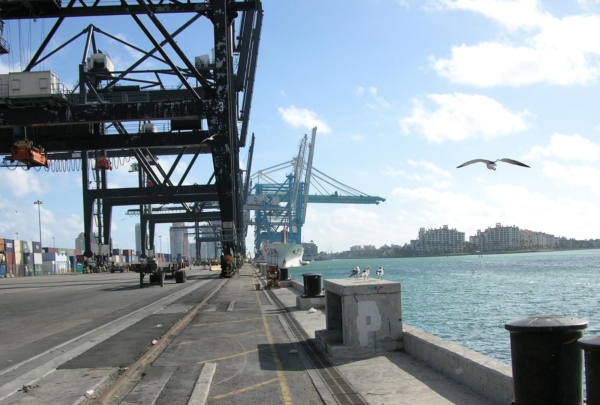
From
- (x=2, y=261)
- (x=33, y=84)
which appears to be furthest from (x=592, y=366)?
(x=2, y=261)

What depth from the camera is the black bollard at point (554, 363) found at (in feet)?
18.7

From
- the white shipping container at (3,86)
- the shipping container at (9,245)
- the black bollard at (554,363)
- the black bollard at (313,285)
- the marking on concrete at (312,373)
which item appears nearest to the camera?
the black bollard at (554,363)

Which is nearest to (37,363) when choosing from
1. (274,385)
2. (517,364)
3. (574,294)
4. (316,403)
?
(274,385)

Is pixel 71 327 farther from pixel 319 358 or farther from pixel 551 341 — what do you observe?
pixel 551 341

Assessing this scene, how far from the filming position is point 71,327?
15680 mm

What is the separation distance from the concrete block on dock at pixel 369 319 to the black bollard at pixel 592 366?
5343mm

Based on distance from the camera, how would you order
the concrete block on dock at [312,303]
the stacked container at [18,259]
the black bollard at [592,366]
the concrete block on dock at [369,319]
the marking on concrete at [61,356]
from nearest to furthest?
1. the black bollard at [592,366]
2. the marking on concrete at [61,356]
3. the concrete block on dock at [369,319]
4. the concrete block on dock at [312,303]
5. the stacked container at [18,259]

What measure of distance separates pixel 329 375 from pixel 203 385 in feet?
6.59

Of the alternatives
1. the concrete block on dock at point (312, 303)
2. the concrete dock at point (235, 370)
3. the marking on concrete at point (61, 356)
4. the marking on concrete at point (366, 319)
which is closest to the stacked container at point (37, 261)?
the marking on concrete at point (61, 356)

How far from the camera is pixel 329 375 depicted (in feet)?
29.5

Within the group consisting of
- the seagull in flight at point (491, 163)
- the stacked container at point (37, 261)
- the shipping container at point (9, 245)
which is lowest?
the stacked container at point (37, 261)

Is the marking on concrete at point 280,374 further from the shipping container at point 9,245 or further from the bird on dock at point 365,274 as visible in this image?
the shipping container at point 9,245

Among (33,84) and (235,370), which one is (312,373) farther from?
(33,84)

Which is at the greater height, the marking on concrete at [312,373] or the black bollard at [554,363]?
the black bollard at [554,363]
